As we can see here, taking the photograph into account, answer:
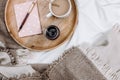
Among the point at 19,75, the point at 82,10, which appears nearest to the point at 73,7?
the point at 82,10

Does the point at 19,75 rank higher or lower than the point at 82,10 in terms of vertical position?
lower

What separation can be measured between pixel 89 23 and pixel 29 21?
0.77 feet

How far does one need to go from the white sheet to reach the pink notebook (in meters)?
0.08

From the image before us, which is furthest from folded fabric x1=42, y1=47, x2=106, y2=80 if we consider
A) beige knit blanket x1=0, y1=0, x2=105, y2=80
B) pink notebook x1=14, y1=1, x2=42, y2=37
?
pink notebook x1=14, y1=1, x2=42, y2=37

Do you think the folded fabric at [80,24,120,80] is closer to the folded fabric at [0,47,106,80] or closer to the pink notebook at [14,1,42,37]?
the folded fabric at [0,47,106,80]

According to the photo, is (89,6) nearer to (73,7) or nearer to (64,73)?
(73,7)

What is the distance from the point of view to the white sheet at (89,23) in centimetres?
121

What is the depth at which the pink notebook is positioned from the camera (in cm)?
117

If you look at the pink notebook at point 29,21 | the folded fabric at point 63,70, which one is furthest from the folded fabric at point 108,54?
the pink notebook at point 29,21

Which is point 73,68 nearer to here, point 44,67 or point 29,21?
point 44,67

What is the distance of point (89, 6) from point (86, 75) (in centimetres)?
27

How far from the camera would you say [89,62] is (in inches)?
46.0

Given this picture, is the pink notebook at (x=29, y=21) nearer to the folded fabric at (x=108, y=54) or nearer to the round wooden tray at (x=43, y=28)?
the round wooden tray at (x=43, y=28)

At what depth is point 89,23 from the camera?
1.22 metres
